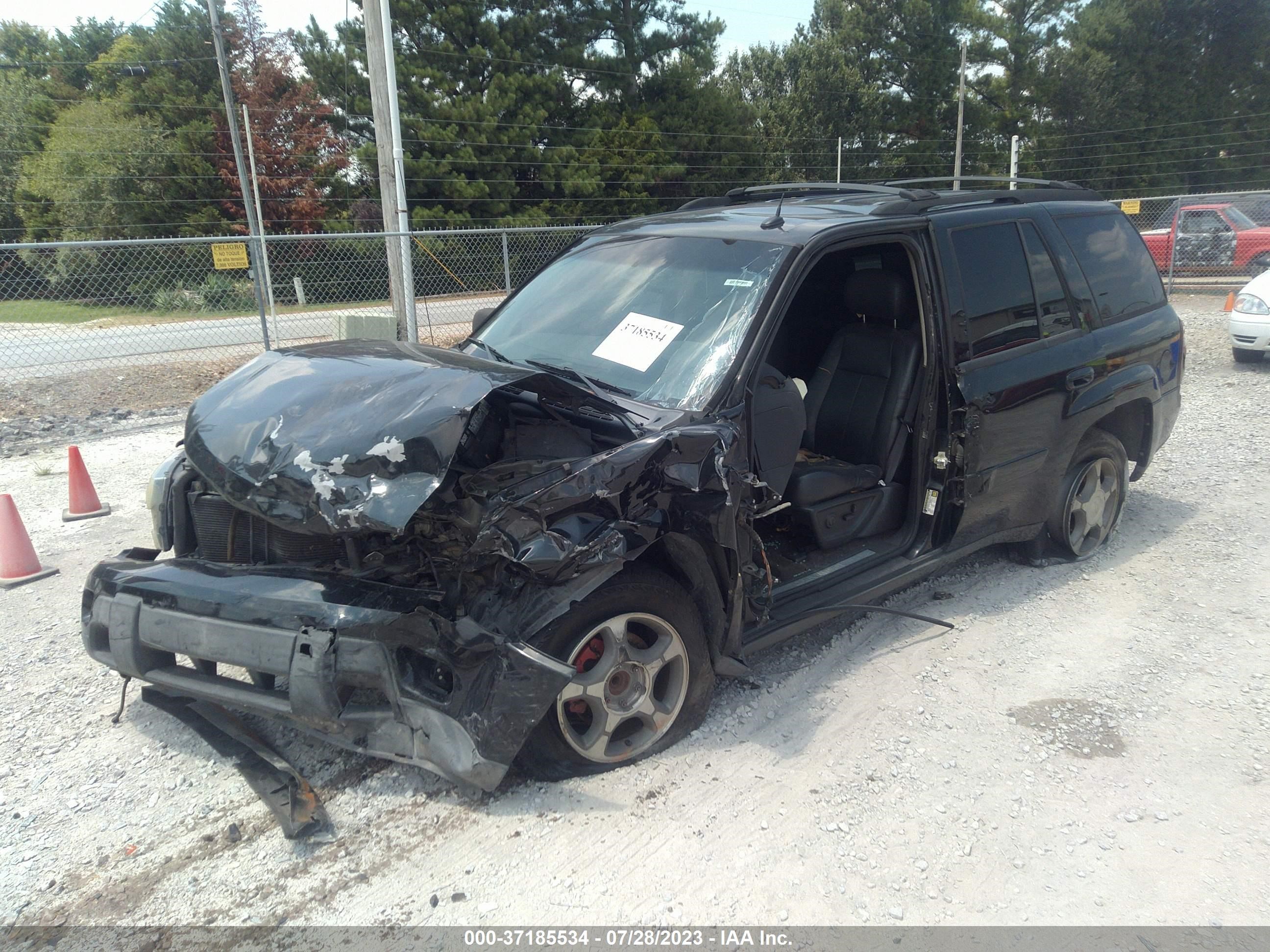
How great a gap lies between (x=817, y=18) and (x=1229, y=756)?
152ft

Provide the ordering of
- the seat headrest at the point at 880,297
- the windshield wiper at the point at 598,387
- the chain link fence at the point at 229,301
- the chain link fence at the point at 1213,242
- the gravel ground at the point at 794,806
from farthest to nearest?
the chain link fence at the point at 1213,242 < the chain link fence at the point at 229,301 < the seat headrest at the point at 880,297 < the windshield wiper at the point at 598,387 < the gravel ground at the point at 794,806

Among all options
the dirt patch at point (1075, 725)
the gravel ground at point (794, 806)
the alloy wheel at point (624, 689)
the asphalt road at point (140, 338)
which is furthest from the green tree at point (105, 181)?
the dirt patch at point (1075, 725)

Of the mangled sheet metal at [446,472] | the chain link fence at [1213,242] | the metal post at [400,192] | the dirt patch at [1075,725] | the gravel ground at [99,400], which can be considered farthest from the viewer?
the chain link fence at [1213,242]

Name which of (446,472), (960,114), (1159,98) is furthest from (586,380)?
(1159,98)

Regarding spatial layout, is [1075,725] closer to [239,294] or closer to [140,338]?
[140,338]

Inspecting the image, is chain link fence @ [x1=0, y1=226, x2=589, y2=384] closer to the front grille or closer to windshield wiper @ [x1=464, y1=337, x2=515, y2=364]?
windshield wiper @ [x1=464, y1=337, x2=515, y2=364]

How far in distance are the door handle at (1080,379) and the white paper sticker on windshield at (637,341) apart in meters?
2.29

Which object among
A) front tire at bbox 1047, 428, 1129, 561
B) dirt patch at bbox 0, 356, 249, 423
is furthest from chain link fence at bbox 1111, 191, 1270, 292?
dirt patch at bbox 0, 356, 249, 423

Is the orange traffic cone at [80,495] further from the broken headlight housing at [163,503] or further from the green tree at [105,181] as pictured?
the green tree at [105,181]

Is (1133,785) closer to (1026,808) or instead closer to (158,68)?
(1026,808)

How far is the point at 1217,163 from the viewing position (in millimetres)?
39062

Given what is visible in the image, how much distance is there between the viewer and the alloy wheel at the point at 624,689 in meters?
3.02

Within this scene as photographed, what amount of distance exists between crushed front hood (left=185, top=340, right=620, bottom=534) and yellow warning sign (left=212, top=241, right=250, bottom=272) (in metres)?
7.96

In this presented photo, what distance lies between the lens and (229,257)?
10672 millimetres
